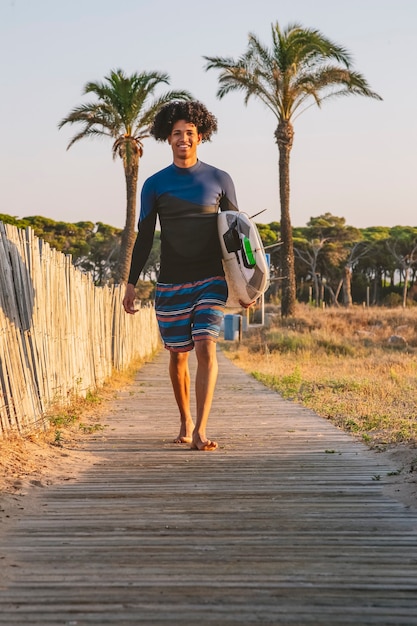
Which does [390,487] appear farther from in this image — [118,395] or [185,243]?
[118,395]

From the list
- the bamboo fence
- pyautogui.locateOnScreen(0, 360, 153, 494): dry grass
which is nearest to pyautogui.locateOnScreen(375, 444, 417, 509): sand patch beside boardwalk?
pyautogui.locateOnScreen(0, 360, 153, 494): dry grass

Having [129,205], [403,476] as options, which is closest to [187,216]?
[403,476]

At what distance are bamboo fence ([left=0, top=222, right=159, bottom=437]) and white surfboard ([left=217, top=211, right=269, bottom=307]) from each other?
1413 mm

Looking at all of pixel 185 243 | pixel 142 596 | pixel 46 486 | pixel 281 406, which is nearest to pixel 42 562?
pixel 142 596

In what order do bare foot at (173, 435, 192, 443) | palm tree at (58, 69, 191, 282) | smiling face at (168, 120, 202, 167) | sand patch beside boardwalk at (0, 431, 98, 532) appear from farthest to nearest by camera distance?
palm tree at (58, 69, 191, 282) → bare foot at (173, 435, 192, 443) → smiling face at (168, 120, 202, 167) → sand patch beside boardwalk at (0, 431, 98, 532)

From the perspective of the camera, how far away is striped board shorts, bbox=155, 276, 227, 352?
584cm

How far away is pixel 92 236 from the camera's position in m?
66.4

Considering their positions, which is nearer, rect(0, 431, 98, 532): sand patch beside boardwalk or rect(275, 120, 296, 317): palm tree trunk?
rect(0, 431, 98, 532): sand patch beside boardwalk

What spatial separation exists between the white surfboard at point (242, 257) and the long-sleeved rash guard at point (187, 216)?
0.26 ft

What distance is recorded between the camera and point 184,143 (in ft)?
19.6

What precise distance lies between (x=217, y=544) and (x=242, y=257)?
2.70 metres

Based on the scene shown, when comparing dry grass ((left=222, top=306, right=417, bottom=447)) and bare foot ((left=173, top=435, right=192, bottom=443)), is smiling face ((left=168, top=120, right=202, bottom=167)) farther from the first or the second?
dry grass ((left=222, top=306, right=417, bottom=447))

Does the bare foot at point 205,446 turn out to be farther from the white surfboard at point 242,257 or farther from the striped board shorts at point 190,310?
the white surfboard at point 242,257

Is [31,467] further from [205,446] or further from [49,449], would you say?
[205,446]
